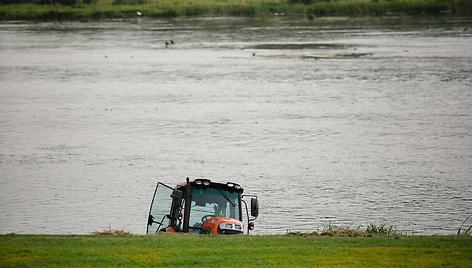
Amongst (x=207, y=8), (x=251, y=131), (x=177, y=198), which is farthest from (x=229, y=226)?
(x=207, y=8)

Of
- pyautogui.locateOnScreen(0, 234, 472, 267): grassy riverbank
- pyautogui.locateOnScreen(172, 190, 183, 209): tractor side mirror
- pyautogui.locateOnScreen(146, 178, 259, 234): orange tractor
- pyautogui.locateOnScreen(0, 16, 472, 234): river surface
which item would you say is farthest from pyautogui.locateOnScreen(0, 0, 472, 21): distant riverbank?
pyautogui.locateOnScreen(0, 234, 472, 267): grassy riverbank

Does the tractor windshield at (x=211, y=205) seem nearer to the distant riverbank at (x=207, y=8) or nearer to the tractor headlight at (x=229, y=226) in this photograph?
the tractor headlight at (x=229, y=226)

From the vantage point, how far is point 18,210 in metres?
25.0

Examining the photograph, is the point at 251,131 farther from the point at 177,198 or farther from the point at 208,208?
the point at 177,198

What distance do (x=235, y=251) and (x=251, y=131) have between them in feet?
80.1

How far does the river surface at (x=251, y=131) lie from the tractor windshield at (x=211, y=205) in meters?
6.04

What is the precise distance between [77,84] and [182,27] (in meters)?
51.9

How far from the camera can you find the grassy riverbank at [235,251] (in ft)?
44.3

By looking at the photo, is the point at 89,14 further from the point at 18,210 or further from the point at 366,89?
the point at 18,210

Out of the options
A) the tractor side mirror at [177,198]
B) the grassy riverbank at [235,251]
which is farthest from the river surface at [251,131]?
the grassy riverbank at [235,251]

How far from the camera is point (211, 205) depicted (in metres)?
16.8

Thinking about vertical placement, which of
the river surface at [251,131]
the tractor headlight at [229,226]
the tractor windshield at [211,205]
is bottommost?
the river surface at [251,131]

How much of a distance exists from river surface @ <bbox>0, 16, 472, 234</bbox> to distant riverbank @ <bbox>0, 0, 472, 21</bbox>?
4249 cm

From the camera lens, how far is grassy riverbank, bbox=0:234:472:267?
1352 centimetres
